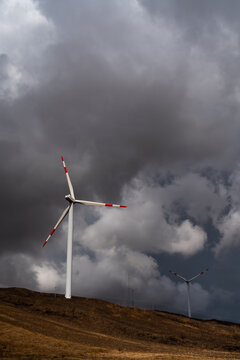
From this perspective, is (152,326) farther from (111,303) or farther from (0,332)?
(0,332)

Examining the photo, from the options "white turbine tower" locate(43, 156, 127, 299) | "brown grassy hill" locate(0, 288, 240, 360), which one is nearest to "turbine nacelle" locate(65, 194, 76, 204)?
"white turbine tower" locate(43, 156, 127, 299)

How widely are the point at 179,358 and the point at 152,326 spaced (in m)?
36.6

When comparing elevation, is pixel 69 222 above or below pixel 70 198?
below

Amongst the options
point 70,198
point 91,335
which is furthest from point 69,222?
point 91,335

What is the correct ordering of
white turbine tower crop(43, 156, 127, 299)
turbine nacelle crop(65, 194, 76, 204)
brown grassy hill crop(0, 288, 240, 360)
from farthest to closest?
turbine nacelle crop(65, 194, 76, 204) < white turbine tower crop(43, 156, 127, 299) < brown grassy hill crop(0, 288, 240, 360)

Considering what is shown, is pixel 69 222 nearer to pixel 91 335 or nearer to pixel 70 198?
pixel 70 198

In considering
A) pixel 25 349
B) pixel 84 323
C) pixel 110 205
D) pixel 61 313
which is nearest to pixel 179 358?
pixel 25 349

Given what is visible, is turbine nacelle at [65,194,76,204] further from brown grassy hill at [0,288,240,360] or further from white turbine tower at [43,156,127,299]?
brown grassy hill at [0,288,240,360]

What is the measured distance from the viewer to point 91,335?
43812mm

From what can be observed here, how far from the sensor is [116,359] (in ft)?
91.3

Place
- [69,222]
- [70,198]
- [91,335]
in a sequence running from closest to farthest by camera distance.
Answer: [91,335]
[69,222]
[70,198]

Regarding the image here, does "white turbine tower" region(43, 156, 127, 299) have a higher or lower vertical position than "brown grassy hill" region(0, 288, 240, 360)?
higher

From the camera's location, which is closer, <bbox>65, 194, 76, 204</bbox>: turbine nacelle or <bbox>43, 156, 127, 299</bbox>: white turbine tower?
<bbox>43, 156, 127, 299</bbox>: white turbine tower

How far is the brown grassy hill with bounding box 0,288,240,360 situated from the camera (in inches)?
1223
